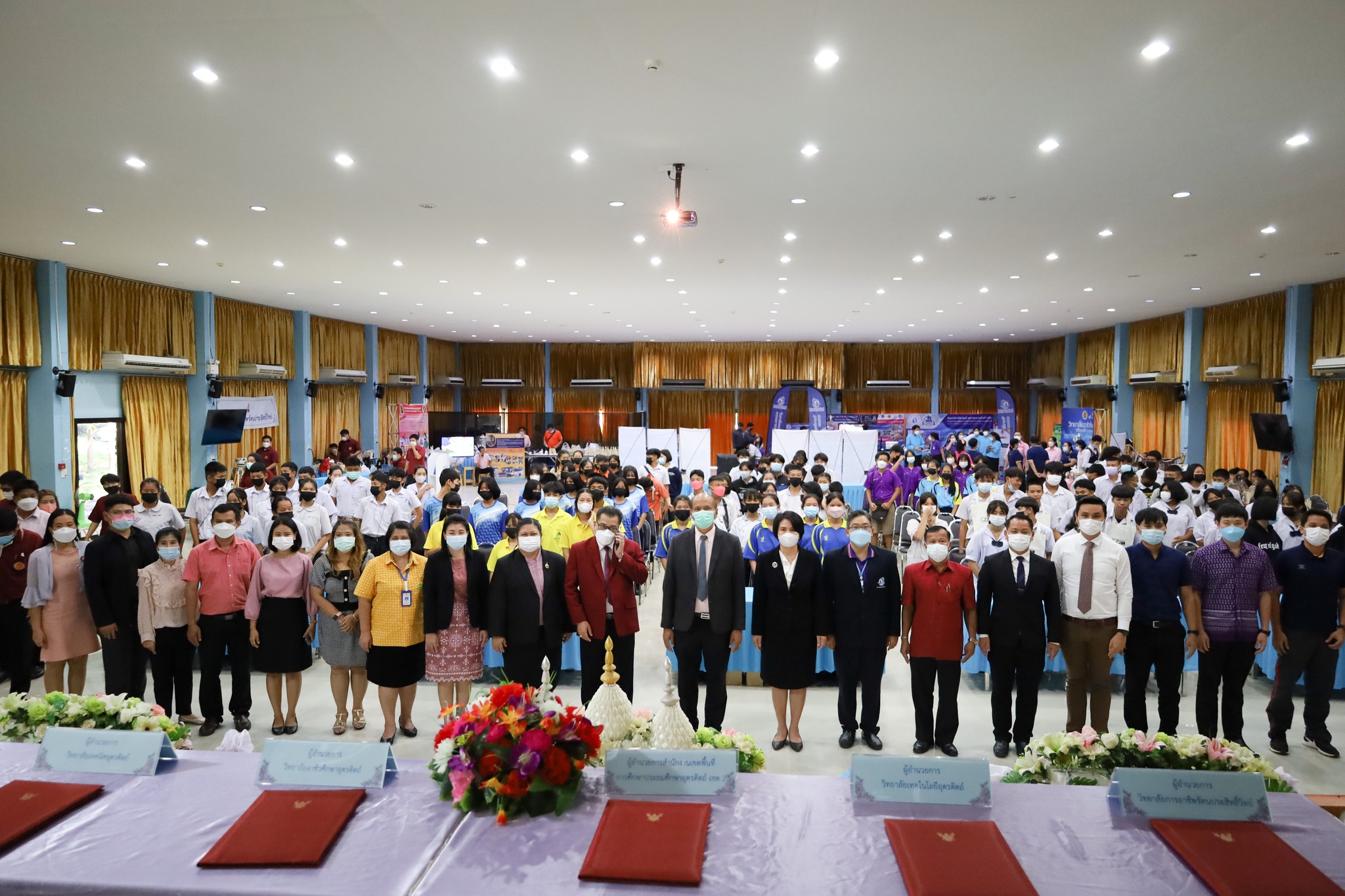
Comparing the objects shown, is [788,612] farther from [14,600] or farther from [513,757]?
[14,600]

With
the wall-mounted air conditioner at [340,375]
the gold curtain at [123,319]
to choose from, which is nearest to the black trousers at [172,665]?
the gold curtain at [123,319]

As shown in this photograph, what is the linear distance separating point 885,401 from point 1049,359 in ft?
15.6

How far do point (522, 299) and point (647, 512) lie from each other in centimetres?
670

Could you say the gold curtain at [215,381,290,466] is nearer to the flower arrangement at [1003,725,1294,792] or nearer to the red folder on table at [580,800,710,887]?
the red folder on table at [580,800,710,887]

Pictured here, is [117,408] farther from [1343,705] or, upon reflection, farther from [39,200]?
[1343,705]

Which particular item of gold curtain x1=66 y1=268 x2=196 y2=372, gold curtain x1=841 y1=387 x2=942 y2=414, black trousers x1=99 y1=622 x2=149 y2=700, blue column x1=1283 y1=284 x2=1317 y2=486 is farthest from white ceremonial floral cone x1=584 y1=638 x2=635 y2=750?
gold curtain x1=841 y1=387 x2=942 y2=414

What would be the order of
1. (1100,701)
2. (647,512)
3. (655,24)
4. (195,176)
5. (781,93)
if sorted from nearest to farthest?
(655,24), (1100,701), (781,93), (195,176), (647,512)

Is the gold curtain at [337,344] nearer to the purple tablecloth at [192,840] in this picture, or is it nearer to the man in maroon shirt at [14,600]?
the man in maroon shirt at [14,600]

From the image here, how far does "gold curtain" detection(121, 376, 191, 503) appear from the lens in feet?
38.0

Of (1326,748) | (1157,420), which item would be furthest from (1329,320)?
(1326,748)

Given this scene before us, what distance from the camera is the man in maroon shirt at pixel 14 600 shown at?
15.7ft

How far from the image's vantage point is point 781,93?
4426mm

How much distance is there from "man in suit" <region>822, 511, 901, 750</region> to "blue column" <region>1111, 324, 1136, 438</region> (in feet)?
52.1

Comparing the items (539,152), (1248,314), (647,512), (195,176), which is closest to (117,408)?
(195,176)
